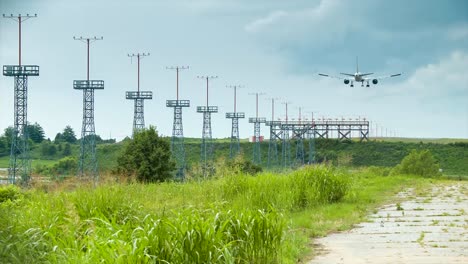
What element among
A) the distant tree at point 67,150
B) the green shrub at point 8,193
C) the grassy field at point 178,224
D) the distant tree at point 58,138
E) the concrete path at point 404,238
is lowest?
the concrete path at point 404,238

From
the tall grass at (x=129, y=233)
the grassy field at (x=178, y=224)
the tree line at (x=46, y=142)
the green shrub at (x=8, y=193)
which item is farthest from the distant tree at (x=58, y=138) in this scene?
the tall grass at (x=129, y=233)

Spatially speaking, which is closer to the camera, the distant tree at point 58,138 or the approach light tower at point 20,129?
the approach light tower at point 20,129

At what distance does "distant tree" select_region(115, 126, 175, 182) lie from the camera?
31828 millimetres

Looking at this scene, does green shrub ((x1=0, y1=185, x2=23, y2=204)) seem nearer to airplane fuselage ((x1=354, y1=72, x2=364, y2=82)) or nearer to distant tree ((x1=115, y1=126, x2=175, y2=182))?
distant tree ((x1=115, y1=126, x2=175, y2=182))

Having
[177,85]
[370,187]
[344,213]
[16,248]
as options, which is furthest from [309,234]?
[177,85]

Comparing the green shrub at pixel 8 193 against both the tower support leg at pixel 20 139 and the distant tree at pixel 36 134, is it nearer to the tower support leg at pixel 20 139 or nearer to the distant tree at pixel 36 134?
the tower support leg at pixel 20 139

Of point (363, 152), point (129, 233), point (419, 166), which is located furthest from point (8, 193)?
point (363, 152)

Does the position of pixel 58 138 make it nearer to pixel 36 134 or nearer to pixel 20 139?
pixel 36 134

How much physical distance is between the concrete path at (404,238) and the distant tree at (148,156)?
1805 cm

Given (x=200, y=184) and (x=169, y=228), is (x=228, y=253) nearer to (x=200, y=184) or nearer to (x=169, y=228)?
(x=169, y=228)

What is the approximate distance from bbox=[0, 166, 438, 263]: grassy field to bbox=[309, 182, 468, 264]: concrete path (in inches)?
15.6

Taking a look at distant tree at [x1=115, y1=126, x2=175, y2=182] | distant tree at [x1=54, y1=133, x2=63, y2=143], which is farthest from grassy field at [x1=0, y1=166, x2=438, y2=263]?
distant tree at [x1=54, y1=133, x2=63, y2=143]

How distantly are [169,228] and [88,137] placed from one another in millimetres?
42245

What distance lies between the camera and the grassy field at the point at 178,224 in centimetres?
639
